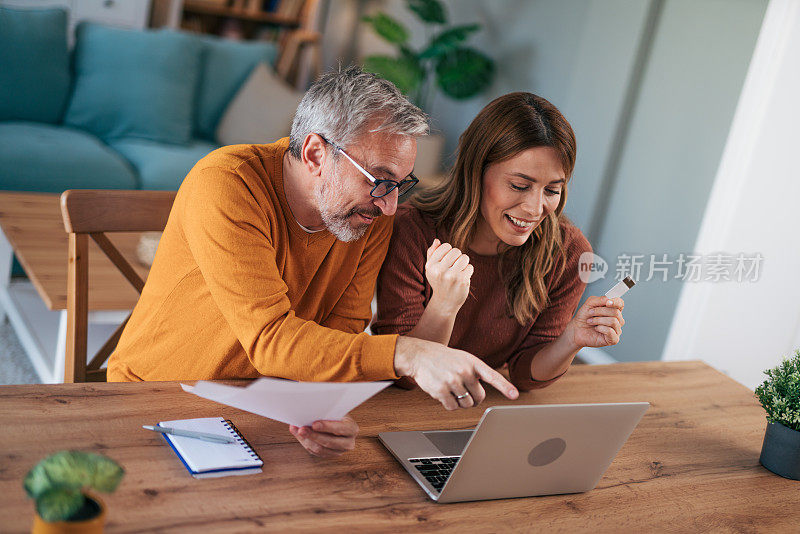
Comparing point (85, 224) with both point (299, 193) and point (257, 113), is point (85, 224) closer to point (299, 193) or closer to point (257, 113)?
point (299, 193)

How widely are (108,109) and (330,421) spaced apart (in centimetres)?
331

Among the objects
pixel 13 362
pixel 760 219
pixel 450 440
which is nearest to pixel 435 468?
pixel 450 440

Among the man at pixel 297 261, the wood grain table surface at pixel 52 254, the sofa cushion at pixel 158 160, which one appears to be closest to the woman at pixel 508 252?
the man at pixel 297 261

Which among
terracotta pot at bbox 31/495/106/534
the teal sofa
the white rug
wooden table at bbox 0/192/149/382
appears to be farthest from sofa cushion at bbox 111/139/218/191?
terracotta pot at bbox 31/495/106/534

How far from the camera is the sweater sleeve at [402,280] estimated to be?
5.18 feet

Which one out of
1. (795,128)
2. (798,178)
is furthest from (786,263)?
(795,128)

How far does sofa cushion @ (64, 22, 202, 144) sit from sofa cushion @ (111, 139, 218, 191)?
0.09 m

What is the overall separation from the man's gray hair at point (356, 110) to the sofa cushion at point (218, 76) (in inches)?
124

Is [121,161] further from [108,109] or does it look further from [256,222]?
[256,222]

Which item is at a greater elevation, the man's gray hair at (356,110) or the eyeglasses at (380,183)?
the man's gray hair at (356,110)

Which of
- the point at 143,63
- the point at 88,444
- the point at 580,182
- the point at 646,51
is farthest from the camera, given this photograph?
the point at 143,63

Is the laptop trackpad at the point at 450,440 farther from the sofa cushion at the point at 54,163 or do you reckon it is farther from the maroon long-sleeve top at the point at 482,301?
the sofa cushion at the point at 54,163

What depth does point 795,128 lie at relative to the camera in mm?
2840

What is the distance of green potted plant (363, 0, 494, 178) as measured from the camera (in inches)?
166
